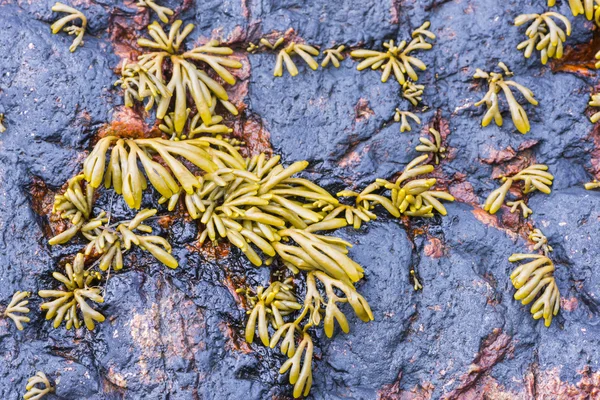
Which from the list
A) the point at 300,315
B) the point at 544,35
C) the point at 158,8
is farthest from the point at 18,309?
the point at 544,35

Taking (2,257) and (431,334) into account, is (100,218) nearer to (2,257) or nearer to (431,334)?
(2,257)

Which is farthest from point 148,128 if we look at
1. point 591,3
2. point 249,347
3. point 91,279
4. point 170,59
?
point 591,3

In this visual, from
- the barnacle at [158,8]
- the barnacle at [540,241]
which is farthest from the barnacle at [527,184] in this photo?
the barnacle at [158,8]

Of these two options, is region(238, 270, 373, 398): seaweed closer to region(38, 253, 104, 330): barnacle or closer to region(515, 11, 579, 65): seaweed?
region(38, 253, 104, 330): barnacle

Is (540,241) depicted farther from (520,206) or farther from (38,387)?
(38,387)

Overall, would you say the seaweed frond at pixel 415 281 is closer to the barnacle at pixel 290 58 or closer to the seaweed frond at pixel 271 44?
the barnacle at pixel 290 58

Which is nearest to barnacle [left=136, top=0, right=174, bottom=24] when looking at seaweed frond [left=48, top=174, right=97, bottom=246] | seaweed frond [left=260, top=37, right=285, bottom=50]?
seaweed frond [left=260, top=37, right=285, bottom=50]

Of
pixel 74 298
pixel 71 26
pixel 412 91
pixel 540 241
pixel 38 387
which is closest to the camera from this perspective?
pixel 38 387
